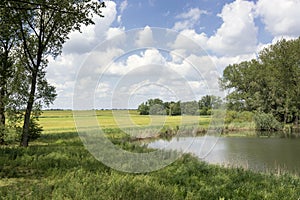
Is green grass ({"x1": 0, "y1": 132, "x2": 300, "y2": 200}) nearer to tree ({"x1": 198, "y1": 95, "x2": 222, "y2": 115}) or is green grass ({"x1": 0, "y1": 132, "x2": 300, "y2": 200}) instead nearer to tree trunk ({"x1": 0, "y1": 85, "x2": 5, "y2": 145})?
tree ({"x1": 198, "y1": 95, "x2": 222, "y2": 115})

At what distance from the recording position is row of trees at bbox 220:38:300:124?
1823 inches

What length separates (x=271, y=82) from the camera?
50.1m

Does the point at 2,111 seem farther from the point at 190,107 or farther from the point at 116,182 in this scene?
the point at 190,107

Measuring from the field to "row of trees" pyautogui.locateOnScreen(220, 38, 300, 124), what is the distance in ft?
134

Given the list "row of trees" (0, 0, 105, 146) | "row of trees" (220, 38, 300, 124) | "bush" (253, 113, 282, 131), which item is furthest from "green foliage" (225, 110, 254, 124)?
"row of trees" (0, 0, 105, 146)

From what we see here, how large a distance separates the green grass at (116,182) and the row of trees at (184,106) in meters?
2.22

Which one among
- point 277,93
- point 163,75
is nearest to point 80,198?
point 163,75

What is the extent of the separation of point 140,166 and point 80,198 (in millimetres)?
3555

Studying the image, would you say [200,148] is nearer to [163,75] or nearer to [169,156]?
[169,156]

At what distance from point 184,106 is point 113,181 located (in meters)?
3.63

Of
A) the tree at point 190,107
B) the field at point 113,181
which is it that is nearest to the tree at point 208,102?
the tree at point 190,107

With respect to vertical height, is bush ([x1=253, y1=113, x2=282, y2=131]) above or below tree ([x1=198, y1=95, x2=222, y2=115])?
below

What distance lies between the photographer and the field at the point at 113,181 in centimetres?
715

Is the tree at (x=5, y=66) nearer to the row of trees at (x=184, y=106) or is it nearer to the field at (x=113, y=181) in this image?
the field at (x=113, y=181)
